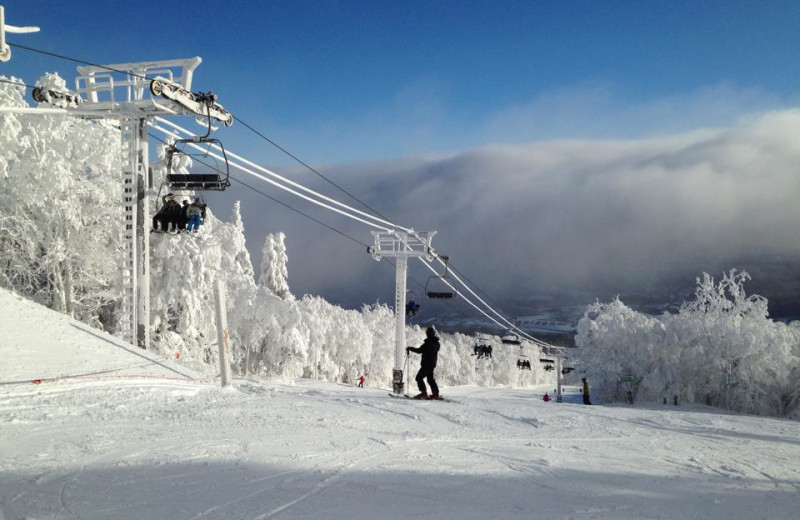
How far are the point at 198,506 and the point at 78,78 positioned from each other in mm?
17859

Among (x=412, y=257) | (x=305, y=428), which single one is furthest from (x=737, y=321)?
(x=305, y=428)

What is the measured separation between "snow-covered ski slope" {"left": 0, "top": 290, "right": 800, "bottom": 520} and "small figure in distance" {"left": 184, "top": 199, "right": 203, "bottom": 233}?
422 centimetres

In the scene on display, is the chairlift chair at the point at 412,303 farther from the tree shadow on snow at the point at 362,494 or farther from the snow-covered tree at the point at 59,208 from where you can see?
the tree shadow on snow at the point at 362,494

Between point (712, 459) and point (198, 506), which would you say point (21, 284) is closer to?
point (198, 506)

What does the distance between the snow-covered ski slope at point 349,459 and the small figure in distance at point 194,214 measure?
422 cm

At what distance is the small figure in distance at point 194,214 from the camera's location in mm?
13594

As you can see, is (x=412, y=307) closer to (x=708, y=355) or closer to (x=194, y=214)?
(x=194, y=214)

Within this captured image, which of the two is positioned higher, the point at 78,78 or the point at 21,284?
the point at 78,78

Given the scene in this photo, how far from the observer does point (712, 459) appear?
23.4 ft

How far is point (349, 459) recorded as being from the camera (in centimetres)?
605

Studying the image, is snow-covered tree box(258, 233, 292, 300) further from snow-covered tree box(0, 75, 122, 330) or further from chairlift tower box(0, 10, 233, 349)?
chairlift tower box(0, 10, 233, 349)

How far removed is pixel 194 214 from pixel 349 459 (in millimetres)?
9525

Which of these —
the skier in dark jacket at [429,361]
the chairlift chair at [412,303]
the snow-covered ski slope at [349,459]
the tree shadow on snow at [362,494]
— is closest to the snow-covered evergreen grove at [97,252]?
the chairlift chair at [412,303]

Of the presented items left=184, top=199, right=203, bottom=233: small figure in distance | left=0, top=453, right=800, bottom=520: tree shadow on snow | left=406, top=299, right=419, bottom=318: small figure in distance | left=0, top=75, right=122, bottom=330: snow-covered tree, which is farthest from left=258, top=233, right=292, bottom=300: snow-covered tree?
left=0, top=453, right=800, bottom=520: tree shadow on snow
